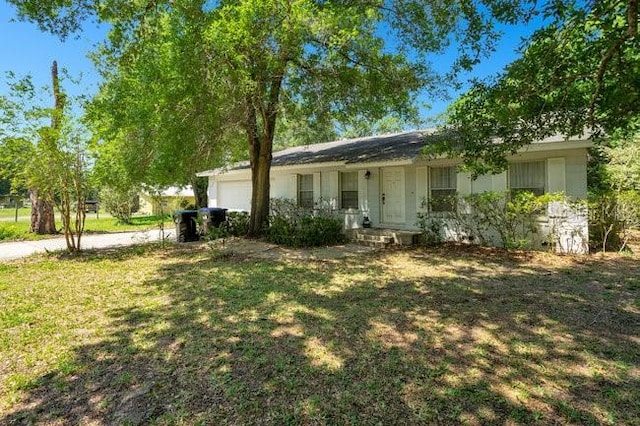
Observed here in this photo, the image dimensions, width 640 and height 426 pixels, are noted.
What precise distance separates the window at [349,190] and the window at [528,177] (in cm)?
509

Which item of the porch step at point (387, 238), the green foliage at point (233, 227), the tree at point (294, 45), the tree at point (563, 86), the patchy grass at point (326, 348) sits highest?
the tree at point (294, 45)

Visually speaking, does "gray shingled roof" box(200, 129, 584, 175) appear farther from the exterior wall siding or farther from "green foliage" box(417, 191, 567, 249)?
"green foliage" box(417, 191, 567, 249)

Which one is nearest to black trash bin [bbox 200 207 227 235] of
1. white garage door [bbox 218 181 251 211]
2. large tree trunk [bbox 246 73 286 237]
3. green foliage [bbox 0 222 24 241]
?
large tree trunk [bbox 246 73 286 237]

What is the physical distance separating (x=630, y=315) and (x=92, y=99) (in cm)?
1188

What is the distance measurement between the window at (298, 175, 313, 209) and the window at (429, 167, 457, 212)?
501 centimetres

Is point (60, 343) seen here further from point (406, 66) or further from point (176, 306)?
point (406, 66)

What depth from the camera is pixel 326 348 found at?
3.74 meters

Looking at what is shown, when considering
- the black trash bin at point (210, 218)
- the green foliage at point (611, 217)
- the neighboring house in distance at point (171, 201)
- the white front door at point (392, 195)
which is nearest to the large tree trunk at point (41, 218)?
the black trash bin at point (210, 218)

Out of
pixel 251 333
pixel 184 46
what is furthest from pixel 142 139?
pixel 251 333

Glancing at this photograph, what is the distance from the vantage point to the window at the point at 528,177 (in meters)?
9.27

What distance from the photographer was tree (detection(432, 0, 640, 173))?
4.13 metres

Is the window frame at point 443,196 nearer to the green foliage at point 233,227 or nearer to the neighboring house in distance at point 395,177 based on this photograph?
the neighboring house in distance at point 395,177

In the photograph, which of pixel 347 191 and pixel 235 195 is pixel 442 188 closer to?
pixel 347 191

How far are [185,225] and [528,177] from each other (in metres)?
10.3
